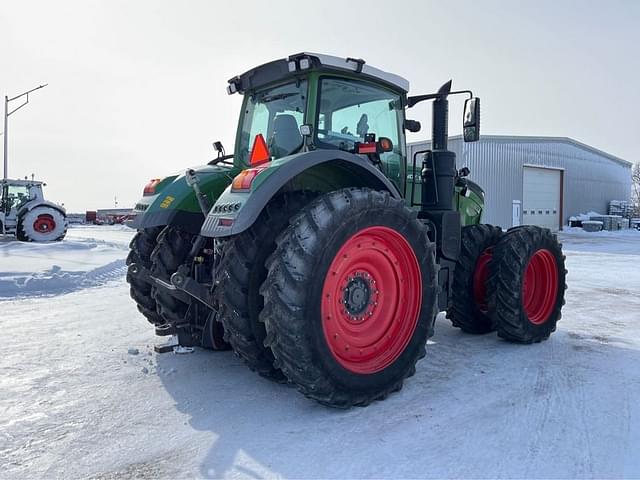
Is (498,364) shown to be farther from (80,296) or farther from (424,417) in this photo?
(80,296)

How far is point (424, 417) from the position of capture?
2.90 m

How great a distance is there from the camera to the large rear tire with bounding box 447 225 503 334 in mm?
4695

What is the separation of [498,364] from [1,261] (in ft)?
31.5

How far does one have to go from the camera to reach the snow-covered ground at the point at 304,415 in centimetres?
237

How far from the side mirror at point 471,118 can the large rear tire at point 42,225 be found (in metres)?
16.2

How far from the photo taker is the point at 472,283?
4.74 m

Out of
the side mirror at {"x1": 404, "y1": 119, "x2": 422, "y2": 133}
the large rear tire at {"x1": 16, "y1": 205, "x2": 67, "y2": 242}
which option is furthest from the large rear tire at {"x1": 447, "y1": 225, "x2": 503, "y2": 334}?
the large rear tire at {"x1": 16, "y1": 205, "x2": 67, "y2": 242}

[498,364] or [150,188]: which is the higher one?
[150,188]

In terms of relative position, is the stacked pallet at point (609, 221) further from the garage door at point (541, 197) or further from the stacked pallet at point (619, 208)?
the stacked pallet at point (619, 208)

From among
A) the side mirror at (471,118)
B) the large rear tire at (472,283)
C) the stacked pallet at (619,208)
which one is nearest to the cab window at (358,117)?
the side mirror at (471,118)

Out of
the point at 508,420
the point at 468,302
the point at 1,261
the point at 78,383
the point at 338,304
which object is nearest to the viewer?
the point at 508,420

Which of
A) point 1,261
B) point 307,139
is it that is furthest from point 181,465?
point 1,261

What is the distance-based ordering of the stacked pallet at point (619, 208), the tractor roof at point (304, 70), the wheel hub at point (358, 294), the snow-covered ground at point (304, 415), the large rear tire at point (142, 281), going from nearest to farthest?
the snow-covered ground at point (304, 415) → the wheel hub at point (358, 294) → the tractor roof at point (304, 70) → the large rear tire at point (142, 281) → the stacked pallet at point (619, 208)

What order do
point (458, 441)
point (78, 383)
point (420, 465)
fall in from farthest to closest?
point (78, 383)
point (458, 441)
point (420, 465)
